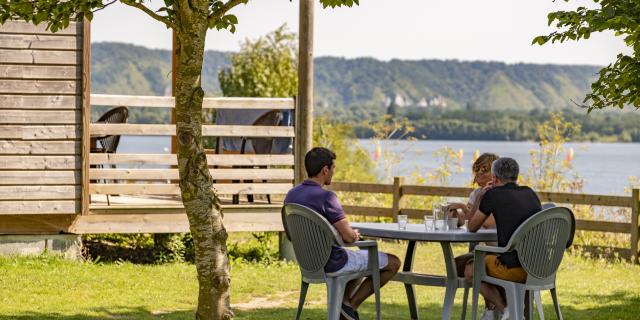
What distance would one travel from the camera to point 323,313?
8711 millimetres

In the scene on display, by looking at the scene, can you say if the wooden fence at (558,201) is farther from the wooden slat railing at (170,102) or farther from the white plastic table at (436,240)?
the white plastic table at (436,240)

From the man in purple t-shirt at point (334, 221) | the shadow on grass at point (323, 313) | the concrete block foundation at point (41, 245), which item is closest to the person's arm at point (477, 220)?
the man in purple t-shirt at point (334, 221)

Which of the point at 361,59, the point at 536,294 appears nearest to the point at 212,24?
the point at 536,294

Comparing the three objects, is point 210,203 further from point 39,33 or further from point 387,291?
point 39,33

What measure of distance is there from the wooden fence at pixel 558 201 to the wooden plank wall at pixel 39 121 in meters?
5.47

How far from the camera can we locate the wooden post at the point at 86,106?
10.7 m

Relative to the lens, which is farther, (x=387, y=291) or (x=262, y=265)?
(x=262, y=265)

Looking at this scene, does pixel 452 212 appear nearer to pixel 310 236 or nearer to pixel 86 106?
pixel 310 236

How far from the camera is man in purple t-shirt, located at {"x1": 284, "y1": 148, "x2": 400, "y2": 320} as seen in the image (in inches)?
268

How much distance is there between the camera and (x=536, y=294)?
7637mm

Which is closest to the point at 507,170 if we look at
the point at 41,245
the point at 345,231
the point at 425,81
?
the point at 345,231

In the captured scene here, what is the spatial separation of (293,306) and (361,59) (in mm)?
69037

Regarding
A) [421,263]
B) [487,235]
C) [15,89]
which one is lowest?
[421,263]

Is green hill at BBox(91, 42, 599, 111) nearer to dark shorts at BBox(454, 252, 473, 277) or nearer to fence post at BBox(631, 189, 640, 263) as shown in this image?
fence post at BBox(631, 189, 640, 263)
